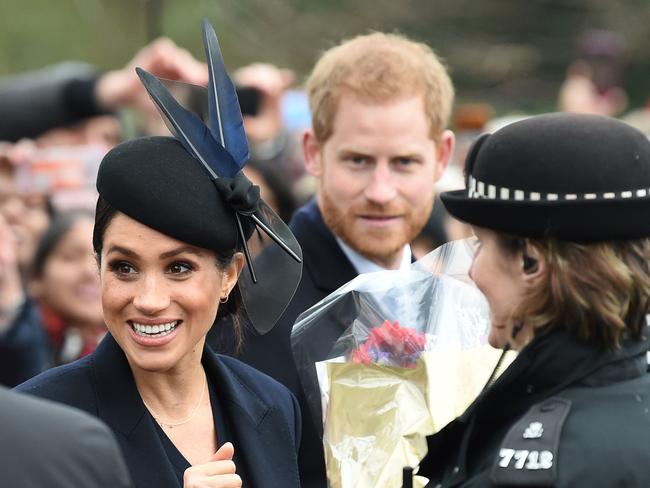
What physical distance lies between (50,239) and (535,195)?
438 centimetres

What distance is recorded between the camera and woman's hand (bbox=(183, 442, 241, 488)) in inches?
146

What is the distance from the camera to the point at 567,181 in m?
3.51

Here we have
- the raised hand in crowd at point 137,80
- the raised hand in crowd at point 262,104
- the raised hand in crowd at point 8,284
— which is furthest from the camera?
the raised hand in crowd at point 262,104

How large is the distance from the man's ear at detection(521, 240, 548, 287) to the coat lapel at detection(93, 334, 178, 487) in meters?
1.08

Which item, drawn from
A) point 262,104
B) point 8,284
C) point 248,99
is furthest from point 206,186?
point 262,104

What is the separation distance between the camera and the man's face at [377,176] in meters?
5.25

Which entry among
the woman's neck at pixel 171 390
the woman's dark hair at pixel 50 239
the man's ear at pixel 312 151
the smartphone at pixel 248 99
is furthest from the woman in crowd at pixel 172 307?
the smartphone at pixel 248 99

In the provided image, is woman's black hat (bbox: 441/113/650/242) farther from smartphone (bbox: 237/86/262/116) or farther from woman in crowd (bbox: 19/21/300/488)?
smartphone (bbox: 237/86/262/116)

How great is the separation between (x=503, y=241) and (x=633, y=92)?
1736cm

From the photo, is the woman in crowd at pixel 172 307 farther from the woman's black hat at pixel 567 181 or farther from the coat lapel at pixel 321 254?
the coat lapel at pixel 321 254

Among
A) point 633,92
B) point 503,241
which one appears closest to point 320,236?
point 503,241

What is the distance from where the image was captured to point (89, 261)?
738 centimetres

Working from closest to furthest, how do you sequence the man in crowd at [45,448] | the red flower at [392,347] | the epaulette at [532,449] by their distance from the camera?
the man in crowd at [45,448]
the epaulette at [532,449]
the red flower at [392,347]

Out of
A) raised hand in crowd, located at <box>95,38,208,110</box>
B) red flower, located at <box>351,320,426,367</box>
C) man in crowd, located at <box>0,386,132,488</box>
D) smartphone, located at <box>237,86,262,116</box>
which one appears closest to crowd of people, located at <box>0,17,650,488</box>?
man in crowd, located at <box>0,386,132,488</box>
